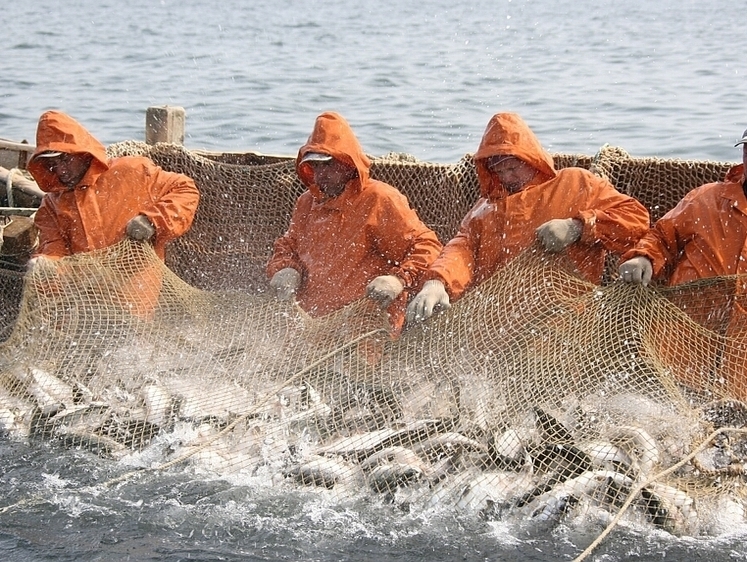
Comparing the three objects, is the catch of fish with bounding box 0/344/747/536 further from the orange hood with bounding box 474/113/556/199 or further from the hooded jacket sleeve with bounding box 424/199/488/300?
the orange hood with bounding box 474/113/556/199

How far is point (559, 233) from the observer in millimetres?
5473

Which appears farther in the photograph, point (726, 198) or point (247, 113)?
point (247, 113)

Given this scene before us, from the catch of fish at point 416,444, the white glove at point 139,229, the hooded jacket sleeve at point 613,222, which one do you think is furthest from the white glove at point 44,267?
the hooded jacket sleeve at point 613,222

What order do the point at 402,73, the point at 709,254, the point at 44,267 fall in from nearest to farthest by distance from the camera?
the point at 709,254 < the point at 44,267 < the point at 402,73

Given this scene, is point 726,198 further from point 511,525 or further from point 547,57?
point 547,57

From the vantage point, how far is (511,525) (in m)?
4.67

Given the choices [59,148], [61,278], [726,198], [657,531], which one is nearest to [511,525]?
[657,531]

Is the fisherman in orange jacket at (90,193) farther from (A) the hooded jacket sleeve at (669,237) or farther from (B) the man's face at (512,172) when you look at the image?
(A) the hooded jacket sleeve at (669,237)

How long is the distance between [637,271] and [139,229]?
3.20 meters

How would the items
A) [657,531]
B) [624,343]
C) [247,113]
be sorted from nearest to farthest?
[657,531], [624,343], [247,113]

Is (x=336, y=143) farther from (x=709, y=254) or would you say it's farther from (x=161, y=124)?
(x=161, y=124)

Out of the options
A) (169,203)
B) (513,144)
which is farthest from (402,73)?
(513,144)

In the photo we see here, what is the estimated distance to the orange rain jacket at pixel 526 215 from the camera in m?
5.69

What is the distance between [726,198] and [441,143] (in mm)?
10892
